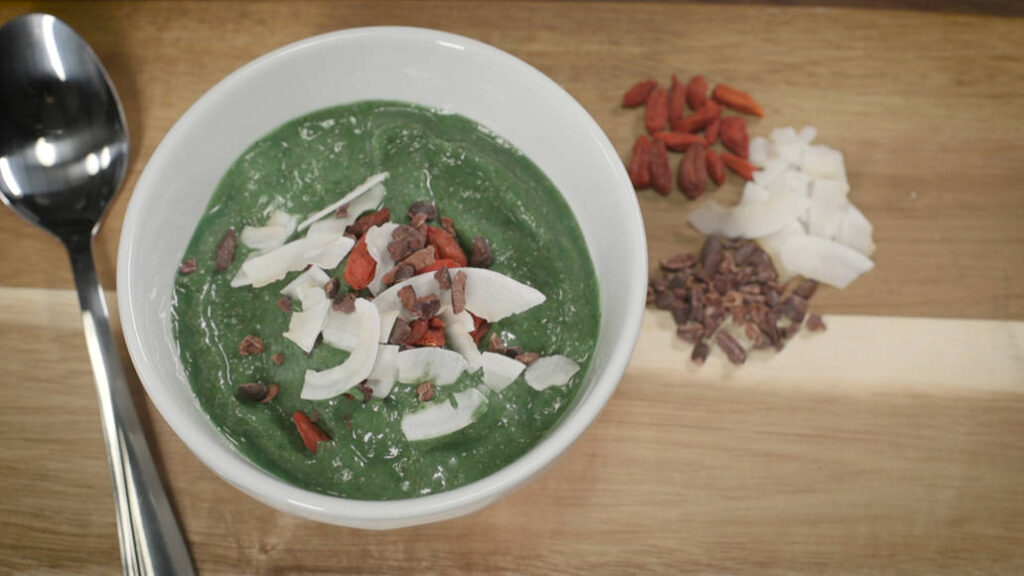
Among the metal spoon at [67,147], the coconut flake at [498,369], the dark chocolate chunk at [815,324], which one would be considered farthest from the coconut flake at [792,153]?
the metal spoon at [67,147]

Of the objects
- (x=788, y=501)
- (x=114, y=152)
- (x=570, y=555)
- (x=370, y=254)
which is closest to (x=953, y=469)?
(x=788, y=501)

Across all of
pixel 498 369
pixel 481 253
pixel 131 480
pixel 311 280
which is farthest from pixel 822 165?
pixel 131 480

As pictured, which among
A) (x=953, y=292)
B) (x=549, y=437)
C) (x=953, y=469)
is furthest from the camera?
(x=953, y=292)

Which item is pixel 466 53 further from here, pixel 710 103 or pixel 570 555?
pixel 570 555

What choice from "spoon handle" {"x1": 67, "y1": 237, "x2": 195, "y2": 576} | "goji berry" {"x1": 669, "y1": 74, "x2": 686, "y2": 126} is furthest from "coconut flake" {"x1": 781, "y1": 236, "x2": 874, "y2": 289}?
"spoon handle" {"x1": 67, "y1": 237, "x2": 195, "y2": 576}

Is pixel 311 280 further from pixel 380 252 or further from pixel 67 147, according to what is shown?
pixel 67 147

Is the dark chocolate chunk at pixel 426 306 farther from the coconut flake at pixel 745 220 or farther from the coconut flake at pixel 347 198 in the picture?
the coconut flake at pixel 745 220
